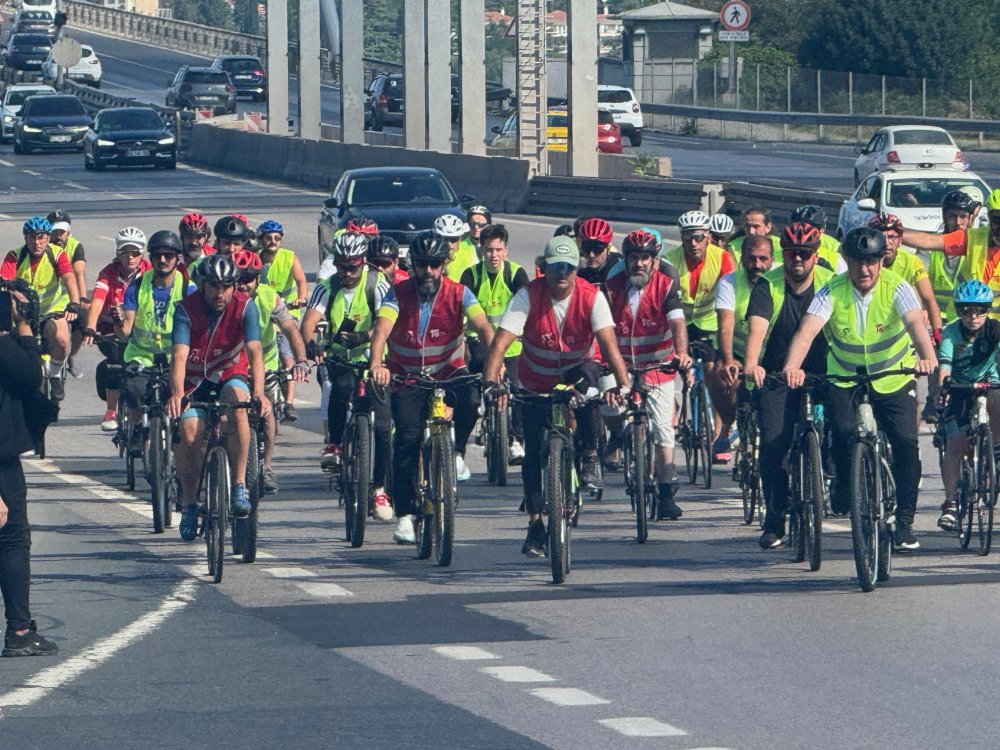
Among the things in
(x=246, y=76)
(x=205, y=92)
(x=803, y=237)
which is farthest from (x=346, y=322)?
(x=246, y=76)

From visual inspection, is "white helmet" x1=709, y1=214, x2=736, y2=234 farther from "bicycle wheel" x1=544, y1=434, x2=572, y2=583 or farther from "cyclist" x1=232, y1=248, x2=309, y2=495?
"bicycle wheel" x1=544, y1=434, x2=572, y2=583

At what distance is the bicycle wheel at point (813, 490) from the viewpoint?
1177 centimetres

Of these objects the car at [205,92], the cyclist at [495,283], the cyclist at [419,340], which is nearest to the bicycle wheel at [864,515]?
the cyclist at [419,340]

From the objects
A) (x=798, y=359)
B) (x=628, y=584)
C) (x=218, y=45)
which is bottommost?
(x=628, y=584)

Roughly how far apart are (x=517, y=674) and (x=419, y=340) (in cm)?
385

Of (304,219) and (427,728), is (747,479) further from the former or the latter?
(304,219)

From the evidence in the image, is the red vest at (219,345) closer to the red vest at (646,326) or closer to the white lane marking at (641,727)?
the red vest at (646,326)

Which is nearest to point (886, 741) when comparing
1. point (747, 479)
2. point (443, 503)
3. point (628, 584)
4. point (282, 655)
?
point (282, 655)

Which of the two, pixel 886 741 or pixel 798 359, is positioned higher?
pixel 798 359

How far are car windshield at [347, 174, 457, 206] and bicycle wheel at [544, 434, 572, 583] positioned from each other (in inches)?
763

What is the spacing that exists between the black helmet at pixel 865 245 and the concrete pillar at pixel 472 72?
121 ft

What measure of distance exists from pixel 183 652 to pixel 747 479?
15.9 ft

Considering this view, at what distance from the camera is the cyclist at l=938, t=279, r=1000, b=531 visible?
12.9 m

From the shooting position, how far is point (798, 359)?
1168 cm
